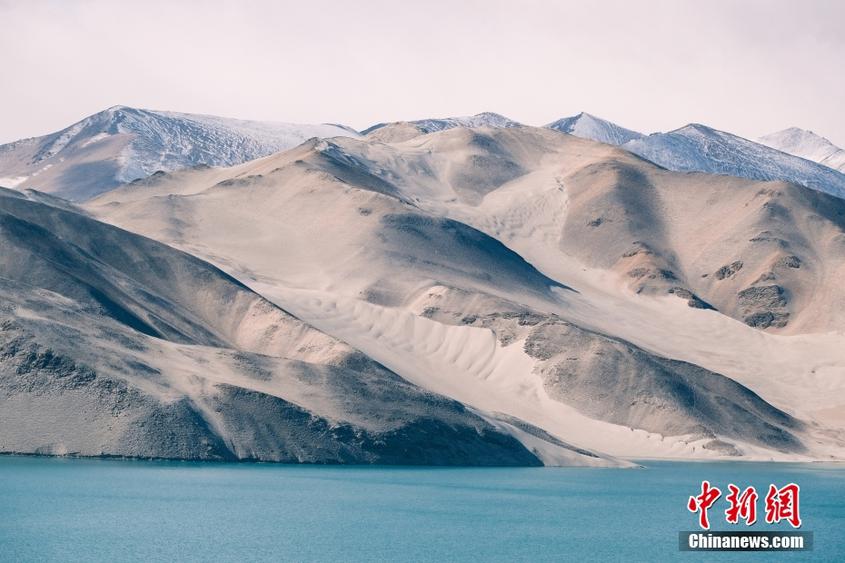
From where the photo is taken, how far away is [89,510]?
196ft

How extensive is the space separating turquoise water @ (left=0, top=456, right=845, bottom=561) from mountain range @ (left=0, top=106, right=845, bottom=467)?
228 inches

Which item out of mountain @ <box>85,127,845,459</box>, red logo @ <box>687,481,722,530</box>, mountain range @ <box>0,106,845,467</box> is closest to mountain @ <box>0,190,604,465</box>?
mountain range @ <box>0,106,845,467</box>

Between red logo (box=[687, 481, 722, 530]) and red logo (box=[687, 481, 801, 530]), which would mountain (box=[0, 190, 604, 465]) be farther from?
red logo (box=[687, 481, 801, 530])

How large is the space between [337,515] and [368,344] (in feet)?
265

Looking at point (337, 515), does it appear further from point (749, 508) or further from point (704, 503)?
point (749, 508)

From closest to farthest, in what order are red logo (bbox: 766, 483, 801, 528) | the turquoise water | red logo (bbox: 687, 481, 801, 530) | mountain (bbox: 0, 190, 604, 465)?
the turquoise water < red logo (bbox: 687, 481, 801, 530) < red logo (bbox: 766, 483, 801, 528) < mountain (bbox: 0, 190, 604, 465)

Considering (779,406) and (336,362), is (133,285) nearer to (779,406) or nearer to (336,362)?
(336,362)

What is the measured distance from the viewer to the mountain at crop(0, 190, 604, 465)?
87.6 metres

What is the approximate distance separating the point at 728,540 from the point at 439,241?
406ft

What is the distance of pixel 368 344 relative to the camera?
475 ft

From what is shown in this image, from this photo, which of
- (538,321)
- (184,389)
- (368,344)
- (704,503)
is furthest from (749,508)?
(538,321)

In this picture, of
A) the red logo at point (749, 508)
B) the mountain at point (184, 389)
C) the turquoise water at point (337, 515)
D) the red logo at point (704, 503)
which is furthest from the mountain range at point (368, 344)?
the red logo at point (749, 508)

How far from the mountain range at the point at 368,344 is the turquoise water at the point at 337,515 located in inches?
228

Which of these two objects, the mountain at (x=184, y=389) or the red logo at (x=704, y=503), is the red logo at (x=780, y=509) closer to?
the red logo at (x=704, y=503)
